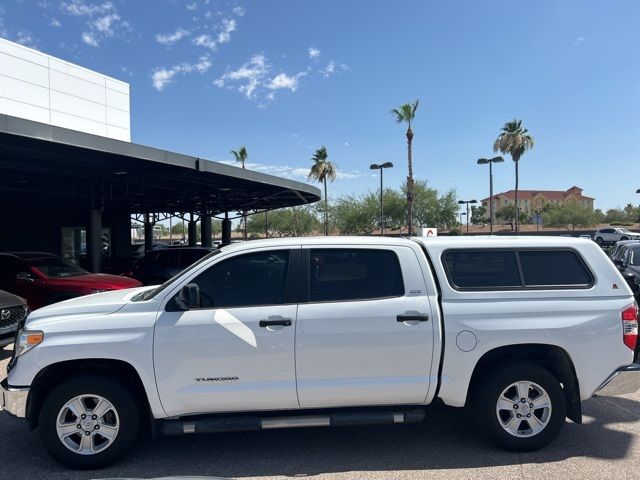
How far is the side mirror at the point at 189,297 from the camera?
3.98m

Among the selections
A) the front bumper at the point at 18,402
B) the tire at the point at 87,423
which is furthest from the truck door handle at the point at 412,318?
the front bumper at the point at 18,402

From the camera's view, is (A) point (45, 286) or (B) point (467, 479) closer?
(B) point (467, 479)

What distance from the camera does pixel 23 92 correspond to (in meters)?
20.2

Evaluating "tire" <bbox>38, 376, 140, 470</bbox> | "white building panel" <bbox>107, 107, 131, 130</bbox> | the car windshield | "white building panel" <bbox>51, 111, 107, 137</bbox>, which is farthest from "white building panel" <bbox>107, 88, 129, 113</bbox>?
"tire" <bbox>38, 376, 140, 470</bbox>

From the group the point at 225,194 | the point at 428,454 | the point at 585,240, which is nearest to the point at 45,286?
the point at 428,454

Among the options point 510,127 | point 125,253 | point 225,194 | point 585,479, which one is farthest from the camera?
point 510,127

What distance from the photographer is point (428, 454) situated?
427 cm

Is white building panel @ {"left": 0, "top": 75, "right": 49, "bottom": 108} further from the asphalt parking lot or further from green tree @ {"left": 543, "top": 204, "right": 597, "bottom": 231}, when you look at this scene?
green tree @ {"left": 543, "top": 204, "right": 597, "bottom": 231}

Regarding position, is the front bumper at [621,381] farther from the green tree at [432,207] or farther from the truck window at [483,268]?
the green tree at [432,207]

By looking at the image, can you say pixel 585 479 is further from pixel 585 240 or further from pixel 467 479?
pixel 585 240

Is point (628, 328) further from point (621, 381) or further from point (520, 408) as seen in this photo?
point (520, 408)

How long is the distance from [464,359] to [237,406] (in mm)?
1869

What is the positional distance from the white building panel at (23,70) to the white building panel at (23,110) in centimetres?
101

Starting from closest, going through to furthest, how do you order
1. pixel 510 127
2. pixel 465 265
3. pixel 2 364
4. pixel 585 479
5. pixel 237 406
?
1. pixel 585 479
2. pixel 237 406
3. pixel 465 265
4. pixel 2 364
5. pixel 510 127
